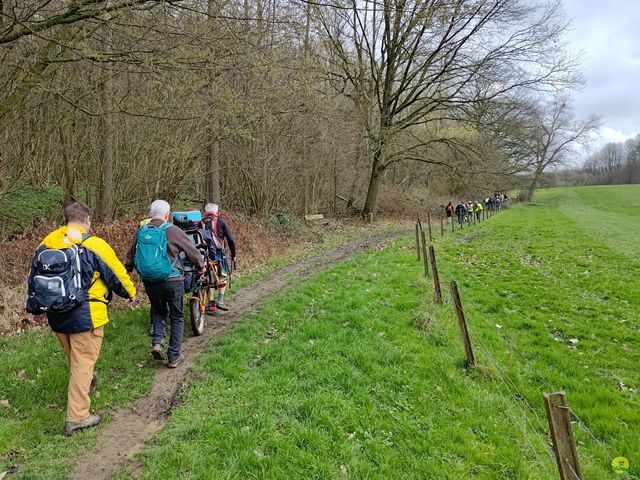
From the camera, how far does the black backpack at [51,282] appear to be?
3.92m

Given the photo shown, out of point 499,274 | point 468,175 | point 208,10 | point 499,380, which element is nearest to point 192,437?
point 499,380

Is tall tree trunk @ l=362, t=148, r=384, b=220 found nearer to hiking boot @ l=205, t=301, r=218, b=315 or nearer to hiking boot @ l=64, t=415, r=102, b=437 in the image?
hiking boot @ l=205, t=301, r=218, b=315

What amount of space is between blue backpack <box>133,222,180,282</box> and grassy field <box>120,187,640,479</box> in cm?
138

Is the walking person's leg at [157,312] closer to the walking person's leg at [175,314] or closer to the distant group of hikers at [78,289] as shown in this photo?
the walking person's leg at [175,314]

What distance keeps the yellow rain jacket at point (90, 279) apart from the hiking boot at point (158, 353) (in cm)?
132

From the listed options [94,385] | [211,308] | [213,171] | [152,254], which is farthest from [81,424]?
[213,171]

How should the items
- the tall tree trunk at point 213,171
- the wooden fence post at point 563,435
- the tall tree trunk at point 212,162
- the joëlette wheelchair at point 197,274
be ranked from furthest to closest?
the tall tree trunk at point 213,171 → the tall tree trunk at point 212,162 → the joëlette wheelchair at point 197,274 → the wooden fence post at point 563,435

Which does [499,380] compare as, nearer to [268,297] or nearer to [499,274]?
[268,297]

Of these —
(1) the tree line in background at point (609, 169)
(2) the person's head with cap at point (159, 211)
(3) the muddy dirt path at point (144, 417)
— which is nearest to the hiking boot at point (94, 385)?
(3) the muddy dirt path at point (144, 417)

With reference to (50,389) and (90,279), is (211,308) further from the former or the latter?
(90,279)

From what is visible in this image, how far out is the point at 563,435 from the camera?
9.67ft

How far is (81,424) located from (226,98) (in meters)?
8.07

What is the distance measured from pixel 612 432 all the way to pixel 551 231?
22.8m

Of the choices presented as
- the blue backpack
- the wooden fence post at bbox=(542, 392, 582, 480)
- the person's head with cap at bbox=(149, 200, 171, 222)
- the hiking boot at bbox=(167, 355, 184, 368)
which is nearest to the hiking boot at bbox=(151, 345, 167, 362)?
the hiking boot at bbox=(167, 355, 184, 368)
